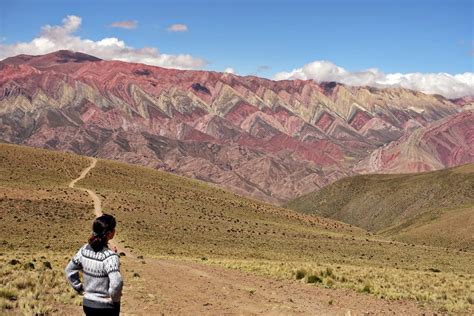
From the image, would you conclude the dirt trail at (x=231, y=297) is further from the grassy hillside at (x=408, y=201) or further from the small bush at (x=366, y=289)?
the grassy hillside at (x=408, y=201)

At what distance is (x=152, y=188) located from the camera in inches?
3922

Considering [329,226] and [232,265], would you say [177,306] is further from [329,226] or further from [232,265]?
[329,226]

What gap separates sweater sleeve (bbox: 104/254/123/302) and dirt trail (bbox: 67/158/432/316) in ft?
30.7

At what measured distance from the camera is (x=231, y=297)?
23141 millimetres

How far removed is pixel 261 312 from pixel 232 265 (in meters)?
15.5

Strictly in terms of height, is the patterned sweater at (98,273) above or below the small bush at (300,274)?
above

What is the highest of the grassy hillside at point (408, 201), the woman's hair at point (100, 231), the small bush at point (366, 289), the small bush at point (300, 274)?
the woman's hair at point (100, 231)

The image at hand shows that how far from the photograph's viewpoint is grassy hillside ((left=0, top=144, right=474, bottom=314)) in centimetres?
2631

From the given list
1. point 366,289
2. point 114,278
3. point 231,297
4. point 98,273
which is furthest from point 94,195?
point 114,278

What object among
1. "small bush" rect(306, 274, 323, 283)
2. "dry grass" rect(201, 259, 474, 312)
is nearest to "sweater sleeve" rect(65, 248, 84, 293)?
"dry grass" rect(201, 259, 474, 312)

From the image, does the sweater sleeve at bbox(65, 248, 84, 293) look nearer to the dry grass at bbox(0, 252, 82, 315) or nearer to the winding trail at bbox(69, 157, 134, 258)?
the dry grass at bbox(0, 252, 82, 315)

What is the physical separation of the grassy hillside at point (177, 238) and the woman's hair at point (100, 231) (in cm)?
877

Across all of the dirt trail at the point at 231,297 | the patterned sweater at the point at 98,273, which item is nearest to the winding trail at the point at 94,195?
the dirt trail at the point at 231,297

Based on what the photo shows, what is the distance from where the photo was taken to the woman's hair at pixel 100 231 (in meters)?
9.59
